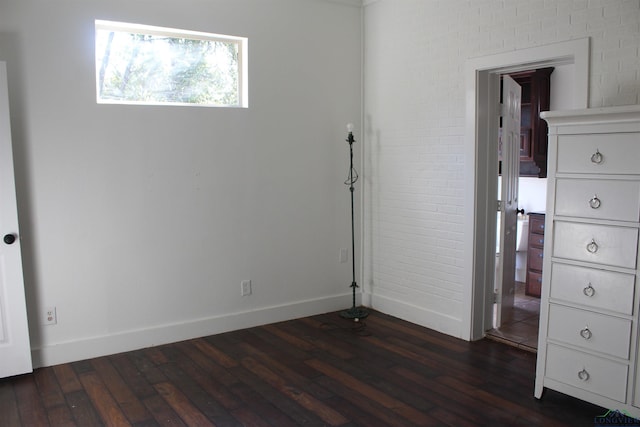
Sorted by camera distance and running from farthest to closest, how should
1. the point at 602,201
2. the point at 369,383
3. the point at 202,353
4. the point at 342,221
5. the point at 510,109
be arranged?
the point at 342,221
the point at 510,109
the point at 202,353
the point at 369,383
the point at 602,201

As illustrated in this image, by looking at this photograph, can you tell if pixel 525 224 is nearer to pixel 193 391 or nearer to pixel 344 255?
pixel 344 255

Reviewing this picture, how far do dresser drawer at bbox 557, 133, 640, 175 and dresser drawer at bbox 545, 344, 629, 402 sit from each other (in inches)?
40.4

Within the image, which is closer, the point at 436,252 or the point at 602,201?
the point at 602,201

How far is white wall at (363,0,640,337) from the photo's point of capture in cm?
355

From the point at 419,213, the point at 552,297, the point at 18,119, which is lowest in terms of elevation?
the point at 552,297

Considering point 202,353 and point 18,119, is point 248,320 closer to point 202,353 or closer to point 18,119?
point 202,353

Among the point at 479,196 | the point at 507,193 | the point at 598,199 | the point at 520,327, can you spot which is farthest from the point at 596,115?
the point at 520,327

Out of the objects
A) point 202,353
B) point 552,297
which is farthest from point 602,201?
point 202,353

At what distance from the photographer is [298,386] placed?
3318mm

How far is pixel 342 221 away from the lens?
16.2 feet

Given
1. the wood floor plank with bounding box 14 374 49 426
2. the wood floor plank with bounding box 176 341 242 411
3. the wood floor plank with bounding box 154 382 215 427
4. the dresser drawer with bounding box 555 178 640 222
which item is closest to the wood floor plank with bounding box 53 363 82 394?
the wood floor plank with bounding box 14 374 49 426

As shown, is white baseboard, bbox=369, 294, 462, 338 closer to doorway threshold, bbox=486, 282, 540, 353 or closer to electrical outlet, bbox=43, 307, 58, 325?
doorway threshold, bbox=486, 282, 540, 353

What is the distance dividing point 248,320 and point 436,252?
1.71 metres

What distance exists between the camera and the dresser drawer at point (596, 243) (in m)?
2.66
